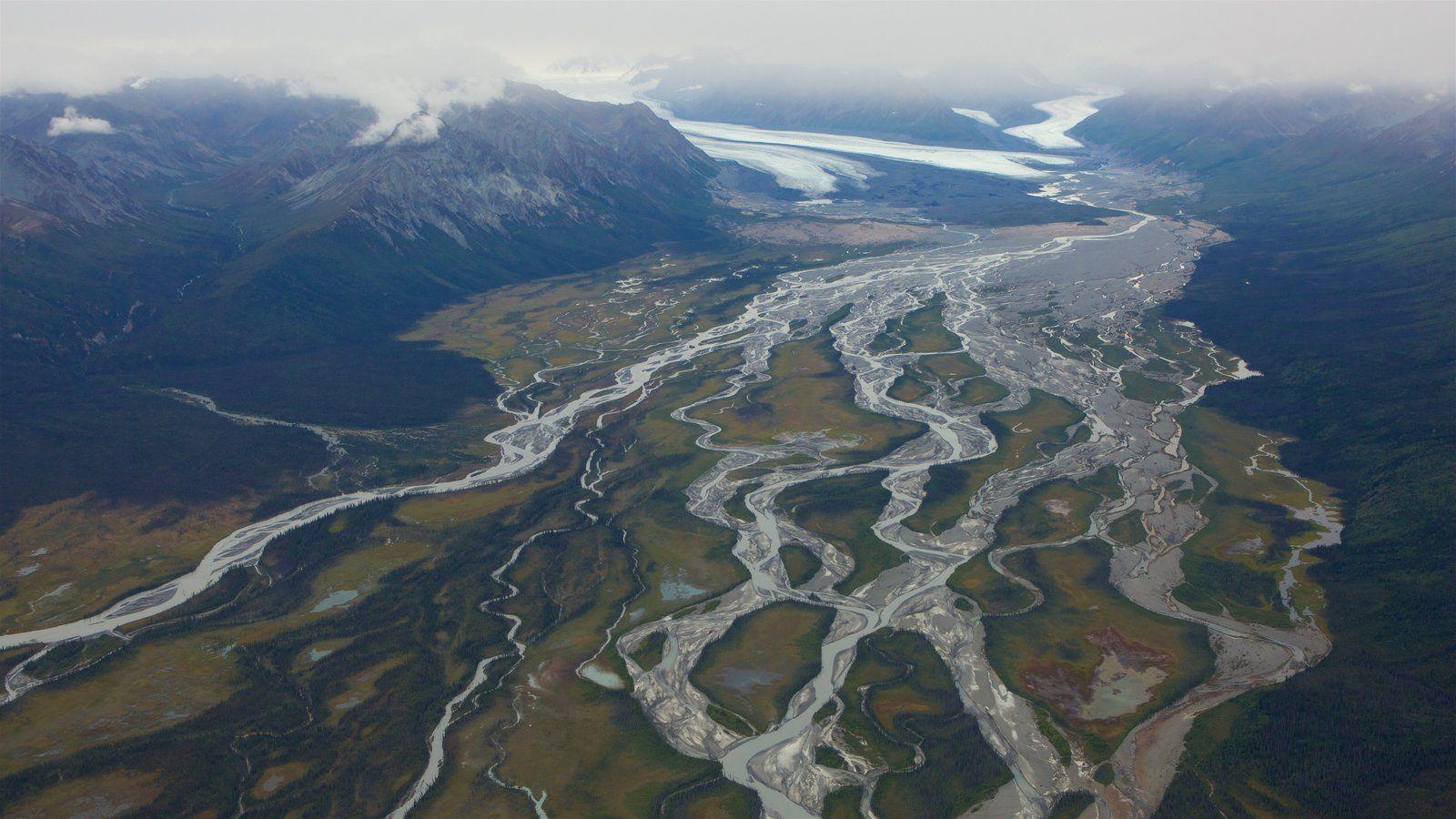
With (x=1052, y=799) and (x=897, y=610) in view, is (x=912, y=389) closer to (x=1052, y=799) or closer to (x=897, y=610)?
(x=897, y=610)

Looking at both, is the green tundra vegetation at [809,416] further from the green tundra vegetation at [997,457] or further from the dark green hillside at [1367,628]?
the dark green hillside at [1367,628]

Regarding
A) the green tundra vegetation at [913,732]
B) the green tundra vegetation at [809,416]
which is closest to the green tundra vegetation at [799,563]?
the green tundra vegetation at [913,732]

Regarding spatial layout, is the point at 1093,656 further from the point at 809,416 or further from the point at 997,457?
the point at 809,416

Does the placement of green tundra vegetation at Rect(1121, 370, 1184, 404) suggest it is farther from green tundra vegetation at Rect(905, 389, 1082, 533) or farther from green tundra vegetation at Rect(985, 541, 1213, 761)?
green tundra vegetation at Rect(985, 541, 1213, 761)

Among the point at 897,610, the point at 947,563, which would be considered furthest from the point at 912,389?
the point at 897,610

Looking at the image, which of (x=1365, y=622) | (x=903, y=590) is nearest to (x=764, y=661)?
(x=903, y=590)

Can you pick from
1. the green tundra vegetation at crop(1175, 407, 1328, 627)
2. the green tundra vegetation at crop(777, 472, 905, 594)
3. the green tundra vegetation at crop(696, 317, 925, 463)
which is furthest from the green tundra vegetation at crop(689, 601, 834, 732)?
the green tundra vegetation at crop(696, 317, 925, 463)
